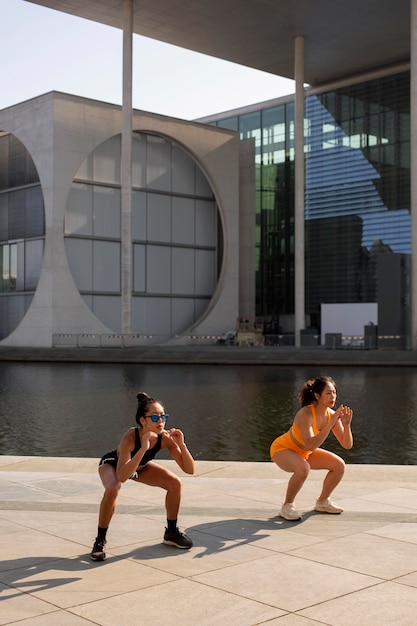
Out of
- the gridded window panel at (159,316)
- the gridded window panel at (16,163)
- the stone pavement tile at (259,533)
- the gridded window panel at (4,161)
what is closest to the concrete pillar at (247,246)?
the gridded window panel at (159,316)

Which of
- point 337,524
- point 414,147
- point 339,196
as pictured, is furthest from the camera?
point 339,196

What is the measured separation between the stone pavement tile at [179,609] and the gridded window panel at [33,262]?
44990mm

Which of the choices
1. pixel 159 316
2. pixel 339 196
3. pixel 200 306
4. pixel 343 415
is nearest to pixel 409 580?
pixel 343 415

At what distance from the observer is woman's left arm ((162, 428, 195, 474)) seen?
Answer: 21.2ft

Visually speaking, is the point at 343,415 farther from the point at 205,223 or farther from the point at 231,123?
the point at 231,123

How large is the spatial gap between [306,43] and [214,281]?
14904mm

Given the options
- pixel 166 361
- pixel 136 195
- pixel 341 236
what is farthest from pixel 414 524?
pixel 341 236

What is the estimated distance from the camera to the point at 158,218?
54.1m

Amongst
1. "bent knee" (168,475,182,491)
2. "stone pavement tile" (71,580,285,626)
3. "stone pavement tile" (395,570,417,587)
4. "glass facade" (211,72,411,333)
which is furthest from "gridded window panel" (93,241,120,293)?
"stone pavement tile" (71,580,285,626)

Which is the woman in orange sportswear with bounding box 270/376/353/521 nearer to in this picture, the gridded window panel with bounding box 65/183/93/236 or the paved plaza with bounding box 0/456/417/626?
the paved plaza with bounding box 0/456/417/626

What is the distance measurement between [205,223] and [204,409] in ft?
126

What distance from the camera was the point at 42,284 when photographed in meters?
48.8

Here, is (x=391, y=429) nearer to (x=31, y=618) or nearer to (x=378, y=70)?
(x=31, y=618)

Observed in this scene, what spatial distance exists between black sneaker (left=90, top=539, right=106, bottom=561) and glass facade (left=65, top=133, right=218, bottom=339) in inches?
1730
